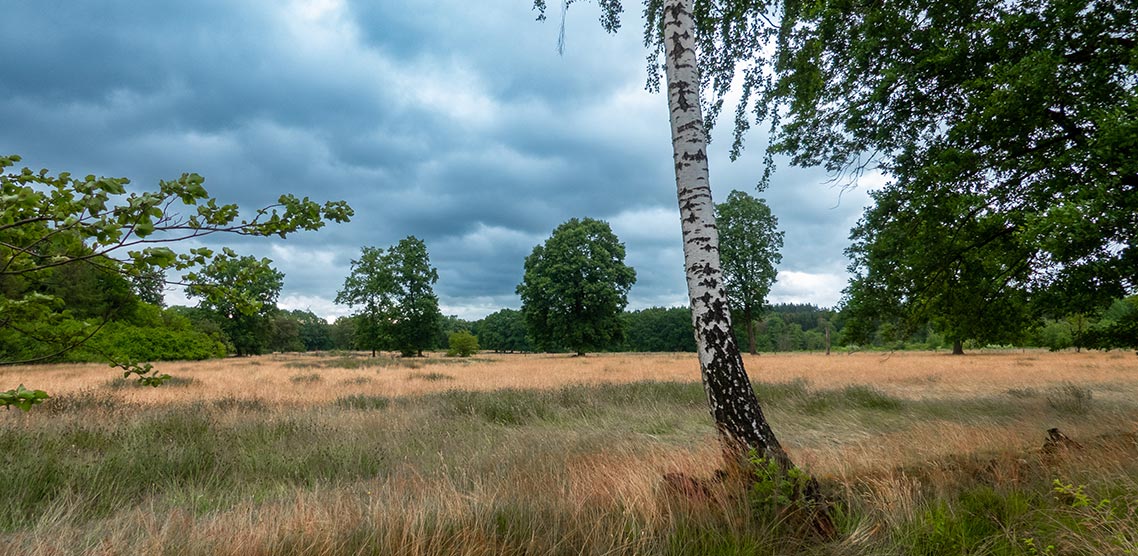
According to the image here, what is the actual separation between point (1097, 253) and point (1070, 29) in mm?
2957

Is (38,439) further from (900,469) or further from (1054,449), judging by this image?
(1054,449)

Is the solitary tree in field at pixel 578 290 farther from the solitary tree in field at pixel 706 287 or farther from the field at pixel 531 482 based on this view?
the solitary tree in field at pixel 706 287

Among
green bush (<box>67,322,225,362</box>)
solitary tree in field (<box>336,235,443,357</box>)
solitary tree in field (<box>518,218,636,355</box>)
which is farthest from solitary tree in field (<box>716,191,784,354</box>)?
green bush (<box>67,322,225,362</box>)

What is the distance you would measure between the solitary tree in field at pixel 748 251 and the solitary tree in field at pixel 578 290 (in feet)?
28.0

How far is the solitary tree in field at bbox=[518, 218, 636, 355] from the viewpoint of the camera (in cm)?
3797

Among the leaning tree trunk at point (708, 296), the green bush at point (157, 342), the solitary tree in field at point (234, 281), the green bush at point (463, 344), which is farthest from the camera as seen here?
the green bush at point (463, 344)

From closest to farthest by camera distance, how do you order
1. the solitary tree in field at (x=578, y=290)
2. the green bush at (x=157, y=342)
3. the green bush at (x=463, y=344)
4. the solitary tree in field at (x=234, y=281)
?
the solitary tree in field at (x=234, y=281), the green bush at (x=157, y=342), the solitary tree in field at (x=578, y=290), the green bush at (x=463, y=344)

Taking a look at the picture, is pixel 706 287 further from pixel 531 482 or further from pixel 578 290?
pixel 578 290

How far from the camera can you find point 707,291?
13.2ft

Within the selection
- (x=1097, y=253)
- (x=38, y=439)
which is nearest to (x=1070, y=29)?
(x=1097, y=253)

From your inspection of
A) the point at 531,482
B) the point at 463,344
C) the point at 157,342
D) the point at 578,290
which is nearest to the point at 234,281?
the point at 531,482

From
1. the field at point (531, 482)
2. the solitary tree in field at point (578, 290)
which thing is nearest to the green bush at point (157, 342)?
the solitary tree in field at point (578, 290)

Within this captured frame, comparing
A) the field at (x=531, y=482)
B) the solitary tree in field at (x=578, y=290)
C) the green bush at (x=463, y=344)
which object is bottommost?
the field at (x=531, y=482)

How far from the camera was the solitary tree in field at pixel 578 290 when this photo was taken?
38.0m
